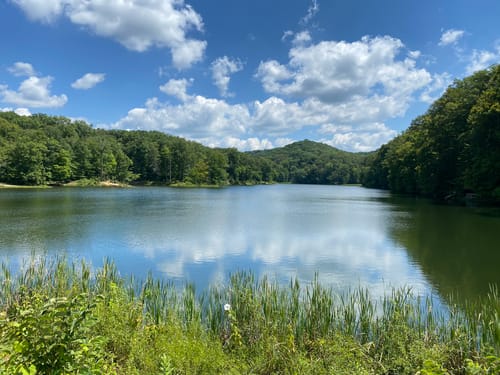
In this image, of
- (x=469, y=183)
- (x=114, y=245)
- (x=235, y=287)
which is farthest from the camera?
(x=469, y=183)

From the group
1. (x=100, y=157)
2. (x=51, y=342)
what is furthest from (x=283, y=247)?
(x=100, y=157)

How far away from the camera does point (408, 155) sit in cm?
6131

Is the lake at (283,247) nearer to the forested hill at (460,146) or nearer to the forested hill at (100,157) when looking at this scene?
the forested hill at (460,146)

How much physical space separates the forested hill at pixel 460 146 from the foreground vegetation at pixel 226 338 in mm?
34757

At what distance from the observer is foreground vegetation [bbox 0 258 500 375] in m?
3.28

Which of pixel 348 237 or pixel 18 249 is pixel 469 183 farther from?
pixel 18 249

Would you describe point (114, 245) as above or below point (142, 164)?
below

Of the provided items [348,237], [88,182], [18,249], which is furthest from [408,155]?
[88,182]

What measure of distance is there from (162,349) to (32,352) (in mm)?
2349

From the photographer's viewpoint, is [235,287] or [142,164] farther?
[142,164]

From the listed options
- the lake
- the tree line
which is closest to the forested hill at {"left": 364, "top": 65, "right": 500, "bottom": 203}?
the tree line

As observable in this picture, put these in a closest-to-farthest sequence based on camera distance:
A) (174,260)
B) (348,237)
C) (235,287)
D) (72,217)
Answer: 1. (235,287)
2. (174,260)
3. (348,237)
4. (72,217)

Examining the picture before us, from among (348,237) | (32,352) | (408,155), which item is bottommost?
(348,237)

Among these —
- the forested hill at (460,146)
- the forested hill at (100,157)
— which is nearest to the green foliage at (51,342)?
the forested hill at (460,146)
